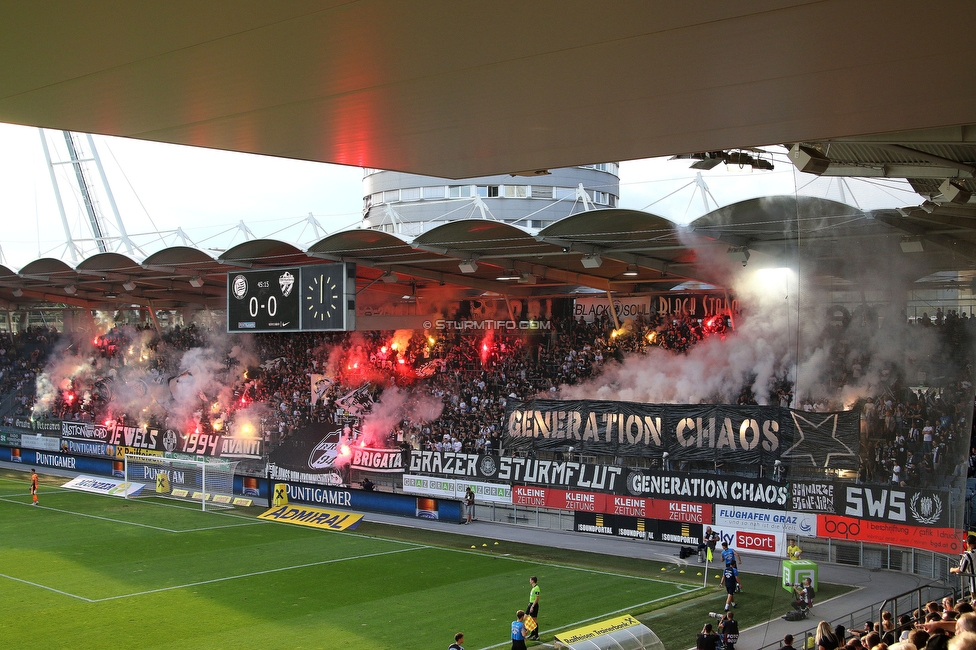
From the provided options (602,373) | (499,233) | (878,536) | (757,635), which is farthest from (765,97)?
(602,373)

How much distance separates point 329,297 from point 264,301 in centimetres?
298

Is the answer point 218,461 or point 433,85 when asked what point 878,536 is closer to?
point 433,85

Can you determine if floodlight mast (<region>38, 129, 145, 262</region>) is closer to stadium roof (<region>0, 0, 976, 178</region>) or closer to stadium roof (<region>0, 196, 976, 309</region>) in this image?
stadium roof (<region>0, 196, 976, 309</region>)

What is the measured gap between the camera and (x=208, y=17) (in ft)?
14.2

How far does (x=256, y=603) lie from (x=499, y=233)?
1187 centimetres

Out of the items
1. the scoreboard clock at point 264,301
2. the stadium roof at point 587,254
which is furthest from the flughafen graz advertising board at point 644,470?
the scoreboard clock at point 264,301

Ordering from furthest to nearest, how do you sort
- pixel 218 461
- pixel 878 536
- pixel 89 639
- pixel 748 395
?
pixel 218 461
pixel 748 395
pixel 89 639
pixel 878 536

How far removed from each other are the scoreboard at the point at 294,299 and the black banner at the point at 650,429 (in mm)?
6500

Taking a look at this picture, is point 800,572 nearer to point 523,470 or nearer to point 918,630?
point 918,630

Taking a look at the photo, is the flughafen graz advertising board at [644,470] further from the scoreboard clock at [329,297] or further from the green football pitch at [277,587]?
the scoreboard clock at [329,297]

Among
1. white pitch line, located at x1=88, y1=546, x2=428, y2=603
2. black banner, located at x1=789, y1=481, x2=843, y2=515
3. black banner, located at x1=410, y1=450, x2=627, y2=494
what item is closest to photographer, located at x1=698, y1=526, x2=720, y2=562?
black banner, located at x1=410, y1=450, x2=627, y2=494

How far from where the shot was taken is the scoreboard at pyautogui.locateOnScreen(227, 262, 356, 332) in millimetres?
28969

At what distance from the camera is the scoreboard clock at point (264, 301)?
98.5 feet

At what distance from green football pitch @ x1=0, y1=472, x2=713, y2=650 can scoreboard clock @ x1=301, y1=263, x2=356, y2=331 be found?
21.8ft
